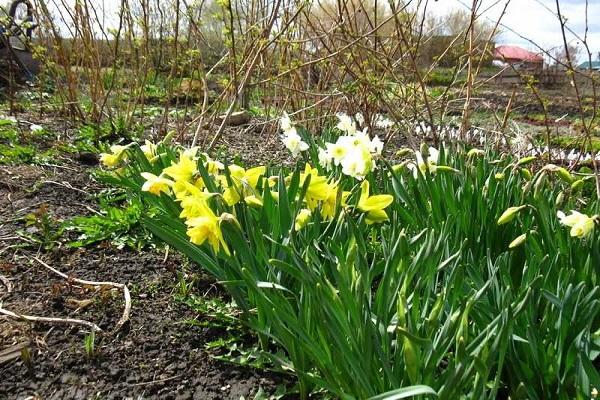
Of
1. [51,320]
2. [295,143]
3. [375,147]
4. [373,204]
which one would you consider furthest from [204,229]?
[295,143]

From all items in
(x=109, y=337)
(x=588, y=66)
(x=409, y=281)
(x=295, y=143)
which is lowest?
(x=109, y=337)

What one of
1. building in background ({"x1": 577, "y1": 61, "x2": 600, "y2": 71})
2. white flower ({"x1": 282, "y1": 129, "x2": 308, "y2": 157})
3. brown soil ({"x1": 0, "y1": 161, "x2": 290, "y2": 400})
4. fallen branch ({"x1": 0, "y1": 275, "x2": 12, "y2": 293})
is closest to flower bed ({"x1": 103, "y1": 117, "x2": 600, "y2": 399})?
brown soil ({"x1": 0, "y1": 161, "x2": 290, "y2": 400})

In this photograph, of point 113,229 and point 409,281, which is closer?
point 409,281

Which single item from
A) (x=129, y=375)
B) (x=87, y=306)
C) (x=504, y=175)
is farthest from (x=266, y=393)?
(x=504, y=175)

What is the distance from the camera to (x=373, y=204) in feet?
5.45

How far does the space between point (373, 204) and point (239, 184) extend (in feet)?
1.39

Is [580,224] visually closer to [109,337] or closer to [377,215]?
[377,215]

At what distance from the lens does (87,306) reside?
1.86 meters

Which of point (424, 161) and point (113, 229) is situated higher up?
point (424, 161)

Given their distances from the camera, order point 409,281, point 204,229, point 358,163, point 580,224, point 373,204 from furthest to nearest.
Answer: point 358,163 < point 373,204 < point 580,224 < point 204,229 < point 409,281

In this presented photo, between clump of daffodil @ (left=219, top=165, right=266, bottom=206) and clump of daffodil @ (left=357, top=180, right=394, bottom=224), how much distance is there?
35 centimetres

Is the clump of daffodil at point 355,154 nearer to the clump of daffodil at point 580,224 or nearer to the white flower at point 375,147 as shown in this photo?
the white flower at point 375,147

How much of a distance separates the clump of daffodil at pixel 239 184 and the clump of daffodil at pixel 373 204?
13.7 inches

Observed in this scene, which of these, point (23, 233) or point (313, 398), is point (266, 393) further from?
point (23, 233)
